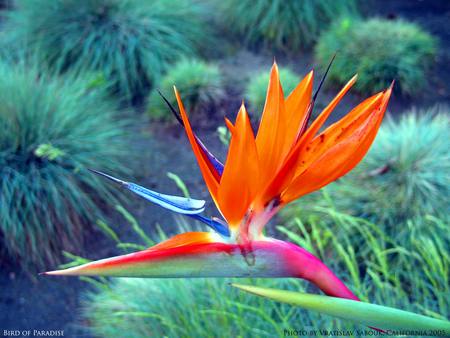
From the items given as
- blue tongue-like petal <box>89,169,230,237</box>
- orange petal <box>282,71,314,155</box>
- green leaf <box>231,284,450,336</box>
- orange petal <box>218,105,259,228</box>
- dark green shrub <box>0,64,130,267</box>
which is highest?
orange petal <box>282,71,314,155</box>

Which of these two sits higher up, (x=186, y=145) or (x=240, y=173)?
(x=240, y=173)

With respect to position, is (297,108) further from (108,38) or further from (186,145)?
(108,38)

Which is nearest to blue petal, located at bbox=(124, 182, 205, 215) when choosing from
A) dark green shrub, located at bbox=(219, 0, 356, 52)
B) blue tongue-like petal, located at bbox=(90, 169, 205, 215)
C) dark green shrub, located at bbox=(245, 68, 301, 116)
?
blue tongue-like petal, located at bbox=(90, 169, 205, 215)

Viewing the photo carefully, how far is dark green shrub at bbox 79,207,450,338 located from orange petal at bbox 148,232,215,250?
97 cm

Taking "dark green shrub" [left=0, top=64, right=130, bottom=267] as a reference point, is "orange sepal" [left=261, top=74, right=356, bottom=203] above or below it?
above

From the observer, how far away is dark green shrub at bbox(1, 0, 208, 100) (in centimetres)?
422

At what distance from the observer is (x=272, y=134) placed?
3.26 ft

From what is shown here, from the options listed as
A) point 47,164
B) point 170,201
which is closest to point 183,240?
point 170,201

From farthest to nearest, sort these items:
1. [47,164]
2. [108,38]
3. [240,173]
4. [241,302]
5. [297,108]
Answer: [108,38], [47,164], [241,302], [297,108], [240,173]

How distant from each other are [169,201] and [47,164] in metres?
2.18

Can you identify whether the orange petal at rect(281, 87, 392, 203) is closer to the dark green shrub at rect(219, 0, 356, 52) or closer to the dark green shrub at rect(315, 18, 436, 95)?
the dark green shrub at rect(315, 18, 436, 95)

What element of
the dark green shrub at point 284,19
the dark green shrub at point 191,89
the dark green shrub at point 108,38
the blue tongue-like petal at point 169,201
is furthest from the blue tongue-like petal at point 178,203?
the dark green shrub at point 284,19

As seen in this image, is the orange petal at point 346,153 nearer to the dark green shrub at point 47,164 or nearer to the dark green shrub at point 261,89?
the dark green shrub at point 47,164

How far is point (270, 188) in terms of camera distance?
0.99 meters
